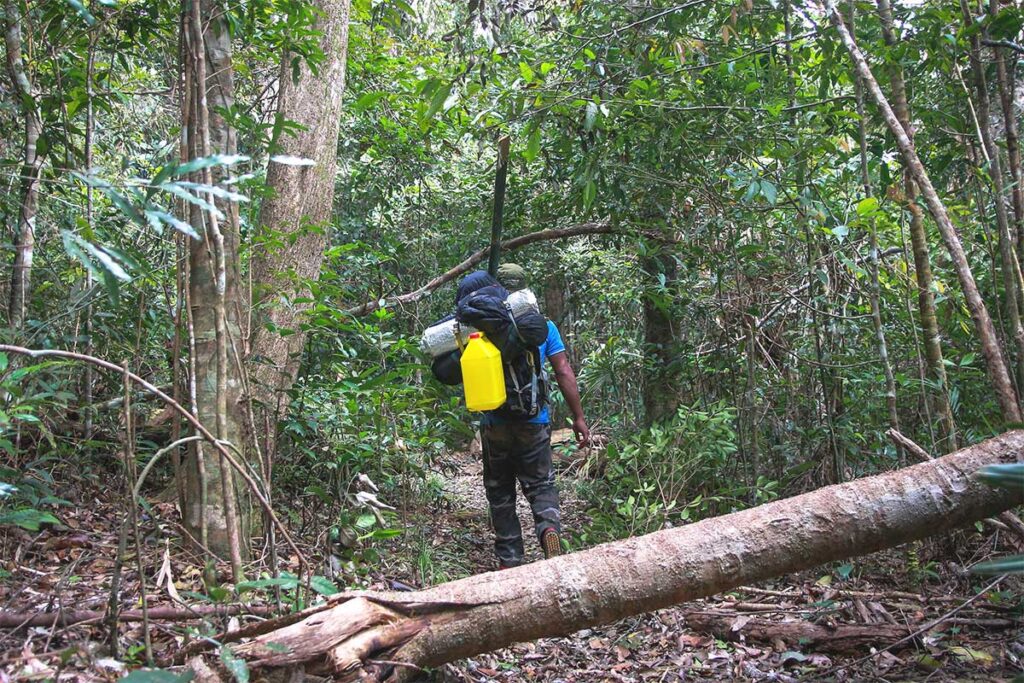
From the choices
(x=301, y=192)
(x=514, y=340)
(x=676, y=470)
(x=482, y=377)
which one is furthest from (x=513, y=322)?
Result: (x=301, y=192)

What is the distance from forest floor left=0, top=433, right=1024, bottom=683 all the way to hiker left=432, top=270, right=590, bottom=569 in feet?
2.00

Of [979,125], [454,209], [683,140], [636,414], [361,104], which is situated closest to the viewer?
[979,125]

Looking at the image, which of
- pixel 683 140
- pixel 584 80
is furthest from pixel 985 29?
pixel 584 80

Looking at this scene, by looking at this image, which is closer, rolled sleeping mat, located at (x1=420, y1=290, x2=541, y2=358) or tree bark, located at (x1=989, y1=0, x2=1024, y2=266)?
tree bark, located at (x1=989, y1=0, x2=1024, y2=266)

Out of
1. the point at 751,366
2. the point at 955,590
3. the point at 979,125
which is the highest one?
the point at 979,125

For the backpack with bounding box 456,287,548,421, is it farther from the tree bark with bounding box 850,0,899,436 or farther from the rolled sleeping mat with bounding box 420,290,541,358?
the tree bark with bounding box 850,0,899,436

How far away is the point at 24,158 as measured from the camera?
14.4 ft

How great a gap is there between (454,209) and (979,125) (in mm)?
6209

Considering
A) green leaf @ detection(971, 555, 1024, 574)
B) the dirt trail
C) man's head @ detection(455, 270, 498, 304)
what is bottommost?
the dirt trail

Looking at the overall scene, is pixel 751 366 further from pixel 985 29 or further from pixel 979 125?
pixel 985 29

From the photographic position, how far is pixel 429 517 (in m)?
5.74

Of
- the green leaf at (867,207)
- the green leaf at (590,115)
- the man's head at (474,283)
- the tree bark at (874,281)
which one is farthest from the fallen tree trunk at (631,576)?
the green leaf at (590,115)

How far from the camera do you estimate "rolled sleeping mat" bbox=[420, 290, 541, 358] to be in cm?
473

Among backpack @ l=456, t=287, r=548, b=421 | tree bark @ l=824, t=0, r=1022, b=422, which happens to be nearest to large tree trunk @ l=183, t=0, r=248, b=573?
backpack @ l=456, t=287, r=548, b=421
